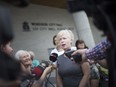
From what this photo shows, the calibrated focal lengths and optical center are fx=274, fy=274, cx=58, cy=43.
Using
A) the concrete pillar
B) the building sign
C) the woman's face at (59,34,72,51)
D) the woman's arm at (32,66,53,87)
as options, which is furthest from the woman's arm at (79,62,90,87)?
the building sign

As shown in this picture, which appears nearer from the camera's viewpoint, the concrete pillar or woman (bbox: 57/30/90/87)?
woman (bbox: 57/30/90/87)

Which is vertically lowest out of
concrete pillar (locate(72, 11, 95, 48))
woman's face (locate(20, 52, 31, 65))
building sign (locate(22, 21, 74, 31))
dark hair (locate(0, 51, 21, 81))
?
woman's face (locate(20, 52, 31, 65))

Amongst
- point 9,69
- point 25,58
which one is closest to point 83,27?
point 25,58

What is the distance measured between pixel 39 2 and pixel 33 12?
47cm

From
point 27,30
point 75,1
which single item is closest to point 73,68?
point 75,1

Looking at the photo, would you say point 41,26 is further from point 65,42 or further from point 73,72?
point 73,72

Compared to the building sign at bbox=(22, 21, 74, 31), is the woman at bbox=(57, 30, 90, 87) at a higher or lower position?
lower

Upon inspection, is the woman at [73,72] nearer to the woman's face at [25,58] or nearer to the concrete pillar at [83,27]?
the woman's face at [25,58]

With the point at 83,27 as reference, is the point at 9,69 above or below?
below

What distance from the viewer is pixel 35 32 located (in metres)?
8.77

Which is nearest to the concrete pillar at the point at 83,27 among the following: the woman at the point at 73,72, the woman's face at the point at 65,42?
the woman's face at the point at 65,42

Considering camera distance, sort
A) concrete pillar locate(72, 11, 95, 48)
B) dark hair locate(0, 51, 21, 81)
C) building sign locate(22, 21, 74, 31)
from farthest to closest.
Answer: building sign locate(22, 21, 74, 31)
concrete pillar locate(72, 11, 95, 48)
dark hair locate(0, 51, 21, 81)

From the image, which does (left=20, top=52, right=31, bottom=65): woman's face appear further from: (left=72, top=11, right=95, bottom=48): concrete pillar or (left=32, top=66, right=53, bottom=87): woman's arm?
(left=72, top=11, right=95, bottom=48): concrete pillar

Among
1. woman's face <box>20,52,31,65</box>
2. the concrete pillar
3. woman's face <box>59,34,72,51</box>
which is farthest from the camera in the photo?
the concrete pillar
